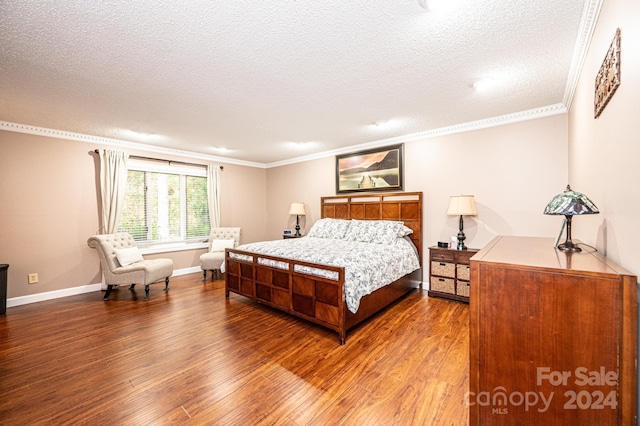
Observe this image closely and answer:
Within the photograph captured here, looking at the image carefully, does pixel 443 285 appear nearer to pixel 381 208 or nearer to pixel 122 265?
pixel 381 208

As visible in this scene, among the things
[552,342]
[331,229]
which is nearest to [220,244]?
[331,229]

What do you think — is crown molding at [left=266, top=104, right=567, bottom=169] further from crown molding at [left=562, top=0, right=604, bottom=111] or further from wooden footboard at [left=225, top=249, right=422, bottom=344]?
wooden footboard at [left=225, top=249, right=422, bottom=344]

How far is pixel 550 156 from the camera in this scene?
3.42m

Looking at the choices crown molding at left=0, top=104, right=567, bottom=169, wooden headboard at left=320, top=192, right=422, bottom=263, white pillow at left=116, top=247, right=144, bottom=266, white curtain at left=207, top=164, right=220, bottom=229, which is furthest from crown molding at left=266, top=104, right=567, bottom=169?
white pillow at left=116, top=247, right=144, bottom=266

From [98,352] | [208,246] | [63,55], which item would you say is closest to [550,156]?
[63,55]

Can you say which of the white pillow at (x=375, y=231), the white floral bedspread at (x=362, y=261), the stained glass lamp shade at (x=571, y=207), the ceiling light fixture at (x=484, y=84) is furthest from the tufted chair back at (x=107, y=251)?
the ceiling light fixture at (x=484, y=84)

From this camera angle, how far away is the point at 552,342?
3.55 ft

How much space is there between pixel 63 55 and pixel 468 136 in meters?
4.76

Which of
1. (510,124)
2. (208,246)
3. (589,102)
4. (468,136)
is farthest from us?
(208,246)

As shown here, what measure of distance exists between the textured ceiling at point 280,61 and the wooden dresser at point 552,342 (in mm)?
1684

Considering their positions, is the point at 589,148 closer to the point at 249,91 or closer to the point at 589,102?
the point at 589,102

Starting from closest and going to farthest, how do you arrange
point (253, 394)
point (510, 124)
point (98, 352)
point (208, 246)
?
point (253, 394) → point (98, 352) → point (510, 124) → point (208, 246)

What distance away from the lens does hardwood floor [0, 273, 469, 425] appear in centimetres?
177

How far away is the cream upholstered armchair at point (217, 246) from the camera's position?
16.7 feet
